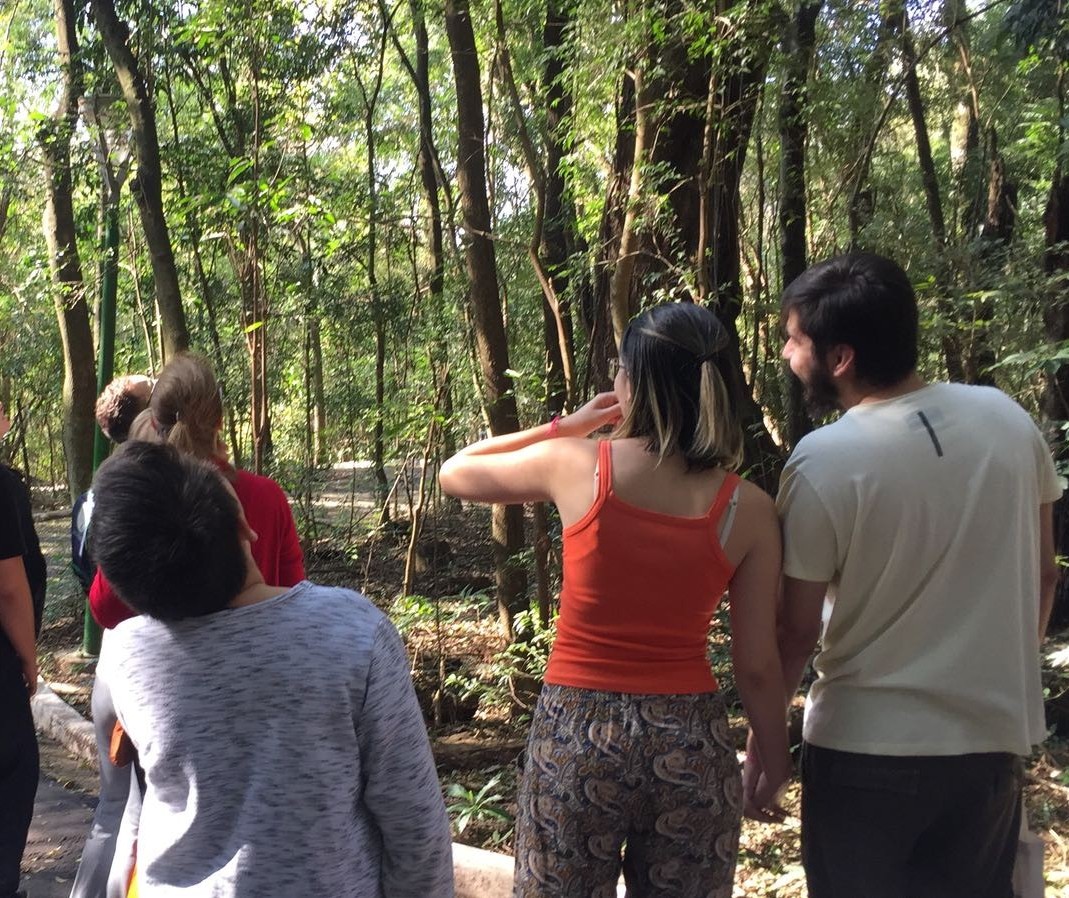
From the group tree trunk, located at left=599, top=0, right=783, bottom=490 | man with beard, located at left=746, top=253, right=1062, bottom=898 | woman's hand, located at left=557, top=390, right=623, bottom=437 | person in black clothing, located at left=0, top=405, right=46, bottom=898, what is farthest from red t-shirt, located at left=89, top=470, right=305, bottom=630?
tree trunk, located at left=599, top=0, right=783, bottom=490

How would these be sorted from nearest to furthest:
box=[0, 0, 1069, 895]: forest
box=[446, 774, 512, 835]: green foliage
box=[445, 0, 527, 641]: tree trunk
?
1. box=[446, 774, 512, 835]: green foliage
2. box=[0, 0, 1069, 895]: forest
3. box=[445, 0, 527, 641]: tree trunk

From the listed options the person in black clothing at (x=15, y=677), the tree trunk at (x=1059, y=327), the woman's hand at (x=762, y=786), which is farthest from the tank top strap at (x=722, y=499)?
the tree trunk at (x=1059, y=327)

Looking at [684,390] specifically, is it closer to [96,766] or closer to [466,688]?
[466,688]

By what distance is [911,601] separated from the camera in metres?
1.82

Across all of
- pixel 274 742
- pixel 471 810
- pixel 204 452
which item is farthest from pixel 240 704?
pixel 471 810

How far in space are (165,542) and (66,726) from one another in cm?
519

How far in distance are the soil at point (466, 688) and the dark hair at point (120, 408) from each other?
227 cm

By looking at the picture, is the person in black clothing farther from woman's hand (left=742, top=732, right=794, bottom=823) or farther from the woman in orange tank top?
woman's hand (left=742, top=732, right=794, bottom=823)

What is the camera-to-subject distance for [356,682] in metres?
1.48

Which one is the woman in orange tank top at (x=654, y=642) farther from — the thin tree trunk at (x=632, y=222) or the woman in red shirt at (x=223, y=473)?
the thin tree trunk at (x=632, y=222)

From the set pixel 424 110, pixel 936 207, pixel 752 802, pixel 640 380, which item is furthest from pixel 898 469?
pixel 936 207

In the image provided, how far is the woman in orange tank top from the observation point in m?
1.83

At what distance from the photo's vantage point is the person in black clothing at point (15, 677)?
9.66ft

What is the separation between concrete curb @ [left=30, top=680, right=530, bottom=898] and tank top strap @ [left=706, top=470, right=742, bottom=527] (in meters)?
1.44
